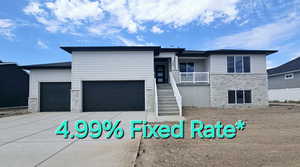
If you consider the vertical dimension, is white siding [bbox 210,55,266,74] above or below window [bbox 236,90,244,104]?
above

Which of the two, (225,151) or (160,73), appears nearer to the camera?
(225,151)

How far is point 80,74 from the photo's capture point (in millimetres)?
12273

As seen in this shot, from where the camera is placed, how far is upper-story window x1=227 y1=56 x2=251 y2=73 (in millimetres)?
13500

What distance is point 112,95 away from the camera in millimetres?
A: 12414

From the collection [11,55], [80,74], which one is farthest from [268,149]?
[11,55]

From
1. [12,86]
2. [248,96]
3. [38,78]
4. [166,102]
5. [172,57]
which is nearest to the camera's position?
[166,102]

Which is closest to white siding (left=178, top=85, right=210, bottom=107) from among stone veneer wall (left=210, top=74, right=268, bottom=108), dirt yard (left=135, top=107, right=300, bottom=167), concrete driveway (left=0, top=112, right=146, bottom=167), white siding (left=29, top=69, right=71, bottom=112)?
stone veneer wall (left=210, top=74, right=268, bottom=108)

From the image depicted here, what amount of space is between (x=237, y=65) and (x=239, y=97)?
271cm

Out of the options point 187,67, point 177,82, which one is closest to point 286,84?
point 187,67

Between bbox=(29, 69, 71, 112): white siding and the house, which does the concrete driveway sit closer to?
the house

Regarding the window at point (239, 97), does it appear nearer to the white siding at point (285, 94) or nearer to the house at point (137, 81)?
the house at point (137, 81)

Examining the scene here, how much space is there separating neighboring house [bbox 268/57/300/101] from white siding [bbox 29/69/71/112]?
2589 centimetres

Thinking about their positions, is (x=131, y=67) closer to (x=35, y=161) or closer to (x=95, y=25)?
(x=95, y=25)

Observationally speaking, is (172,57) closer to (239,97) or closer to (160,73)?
(160,73)
